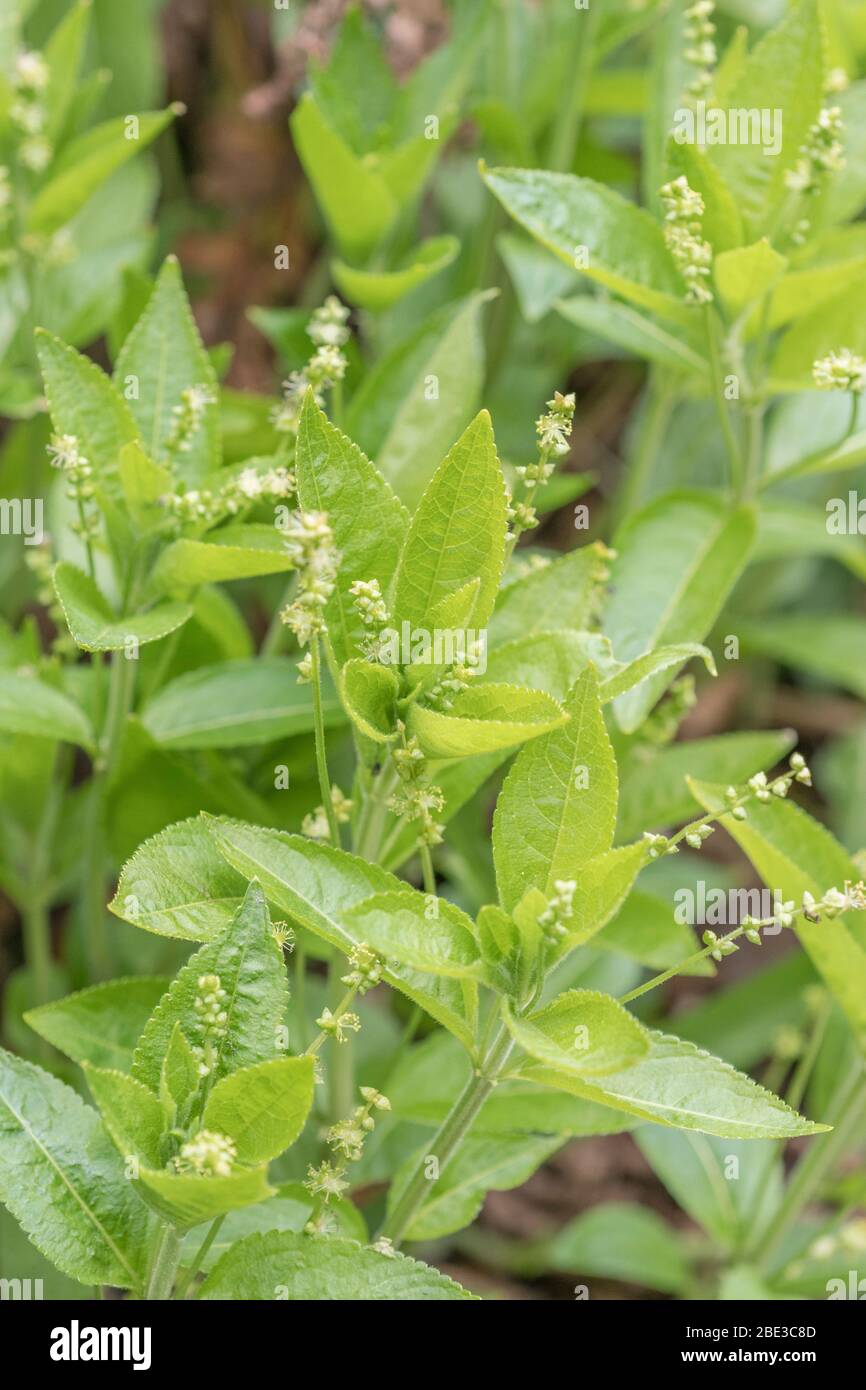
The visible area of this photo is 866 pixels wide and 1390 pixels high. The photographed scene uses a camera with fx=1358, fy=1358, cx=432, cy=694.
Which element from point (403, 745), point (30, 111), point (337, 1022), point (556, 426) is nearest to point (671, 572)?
point (556, 426)

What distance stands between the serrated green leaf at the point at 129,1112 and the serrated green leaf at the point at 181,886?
139 millimetres

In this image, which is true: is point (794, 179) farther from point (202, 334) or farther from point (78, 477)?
point (202, 334)

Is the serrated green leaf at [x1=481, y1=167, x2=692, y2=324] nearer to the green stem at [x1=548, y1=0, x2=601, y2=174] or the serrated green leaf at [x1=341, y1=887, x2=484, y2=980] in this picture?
the green stem at [x1=548, y1=0, x2=601, y2=174]

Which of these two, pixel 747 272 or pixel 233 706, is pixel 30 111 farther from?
pixel 747 272

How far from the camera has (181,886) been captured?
4.29 ft

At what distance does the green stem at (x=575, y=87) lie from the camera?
2146 millimetres

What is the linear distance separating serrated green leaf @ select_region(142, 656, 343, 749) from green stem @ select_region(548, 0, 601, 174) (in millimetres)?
1071

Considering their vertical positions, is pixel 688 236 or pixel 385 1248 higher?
pixel 688 236

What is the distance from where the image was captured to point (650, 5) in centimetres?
226

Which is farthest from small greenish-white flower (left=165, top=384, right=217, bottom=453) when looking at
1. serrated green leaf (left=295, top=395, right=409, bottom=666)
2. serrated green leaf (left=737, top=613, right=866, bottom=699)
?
serrated green leaf (left=737, top=613, right=866, bottom=699)

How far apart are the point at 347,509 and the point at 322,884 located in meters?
0.37

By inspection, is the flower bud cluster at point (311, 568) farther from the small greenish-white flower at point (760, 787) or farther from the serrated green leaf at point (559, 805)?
the small greenish-white flower at point (760, 787)

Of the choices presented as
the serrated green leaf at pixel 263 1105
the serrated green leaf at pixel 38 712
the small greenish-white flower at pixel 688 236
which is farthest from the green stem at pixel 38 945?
the small greenish-white flower at pixel 688 236

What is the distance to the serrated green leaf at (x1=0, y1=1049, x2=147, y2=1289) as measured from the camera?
128 centimetres
